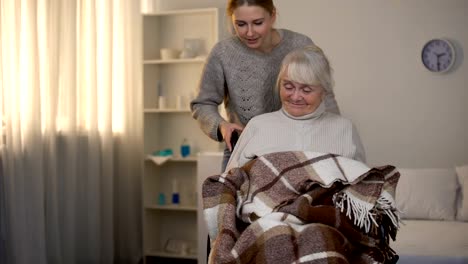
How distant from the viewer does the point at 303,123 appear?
75.4 inches

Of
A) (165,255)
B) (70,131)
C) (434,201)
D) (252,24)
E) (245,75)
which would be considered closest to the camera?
(252,24)

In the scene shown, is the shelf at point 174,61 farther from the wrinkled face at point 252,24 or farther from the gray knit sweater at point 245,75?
the wrinkled face at point 252,24

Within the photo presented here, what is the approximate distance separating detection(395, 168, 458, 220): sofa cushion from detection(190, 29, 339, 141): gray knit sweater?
1785 mm

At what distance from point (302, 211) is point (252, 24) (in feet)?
2.25

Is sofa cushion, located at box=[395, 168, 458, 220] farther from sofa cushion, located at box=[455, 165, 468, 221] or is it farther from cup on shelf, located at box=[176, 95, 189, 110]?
cup on shelf, located at box=[176, 95, 189, 110]

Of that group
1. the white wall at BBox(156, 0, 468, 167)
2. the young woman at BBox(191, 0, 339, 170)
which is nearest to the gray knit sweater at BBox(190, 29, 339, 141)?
the young woman at BBox(191, 0, 339, 170)

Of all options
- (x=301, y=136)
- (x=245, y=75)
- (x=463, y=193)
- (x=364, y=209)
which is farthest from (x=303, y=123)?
(x=463, y=193)

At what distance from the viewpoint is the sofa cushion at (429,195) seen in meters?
3.61

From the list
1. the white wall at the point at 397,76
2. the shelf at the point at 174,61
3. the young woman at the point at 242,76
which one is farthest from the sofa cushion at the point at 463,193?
the young woman at the point at 242,76

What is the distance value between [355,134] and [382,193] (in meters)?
0.29

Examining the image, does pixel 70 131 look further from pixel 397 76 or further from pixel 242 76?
pixel 397 76

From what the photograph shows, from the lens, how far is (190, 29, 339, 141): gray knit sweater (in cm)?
211

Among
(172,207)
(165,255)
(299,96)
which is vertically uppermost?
(299,96)

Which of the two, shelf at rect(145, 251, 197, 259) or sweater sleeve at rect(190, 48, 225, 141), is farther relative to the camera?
shelf at rect(145, 251, 197, 259)
